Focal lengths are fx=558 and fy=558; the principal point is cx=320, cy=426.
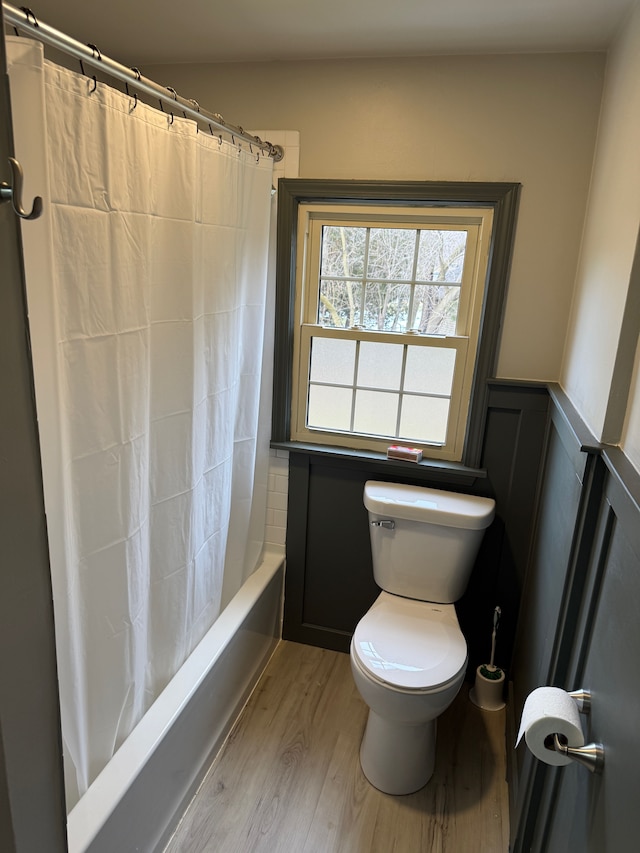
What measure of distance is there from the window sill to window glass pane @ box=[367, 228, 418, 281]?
0.69 metres

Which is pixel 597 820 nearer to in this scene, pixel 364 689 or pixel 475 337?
pixel 364 689

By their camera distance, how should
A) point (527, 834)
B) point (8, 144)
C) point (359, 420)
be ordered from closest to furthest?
point (8, 144) < point (527, 834) < point (359, 420)

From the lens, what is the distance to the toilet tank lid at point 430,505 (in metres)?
1.95

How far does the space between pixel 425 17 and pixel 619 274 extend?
94 cm

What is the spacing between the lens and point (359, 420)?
2268 mm

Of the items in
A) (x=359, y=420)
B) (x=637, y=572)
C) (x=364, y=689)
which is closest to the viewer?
(x=637, y=572)

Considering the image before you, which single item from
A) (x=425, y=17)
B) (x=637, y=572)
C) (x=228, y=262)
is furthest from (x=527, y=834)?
(x=425, y=17)

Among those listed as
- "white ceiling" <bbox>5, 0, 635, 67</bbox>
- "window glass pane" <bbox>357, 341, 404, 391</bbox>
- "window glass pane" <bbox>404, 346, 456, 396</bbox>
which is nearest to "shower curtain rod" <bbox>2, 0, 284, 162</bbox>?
"white ceiling" <bbox>5, 0, 635, 67</bbox>

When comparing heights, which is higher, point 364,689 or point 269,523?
point 269,523

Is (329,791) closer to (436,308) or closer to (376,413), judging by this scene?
(376,413)

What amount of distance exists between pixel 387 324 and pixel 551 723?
1508mm

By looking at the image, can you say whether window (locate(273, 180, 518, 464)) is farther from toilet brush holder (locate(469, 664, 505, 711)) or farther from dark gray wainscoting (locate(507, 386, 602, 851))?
toilet brush holder (locate(469, 664, 505, 711))

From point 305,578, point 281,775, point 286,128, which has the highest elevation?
point 286,128

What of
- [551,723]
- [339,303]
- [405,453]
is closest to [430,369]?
[405,453]
